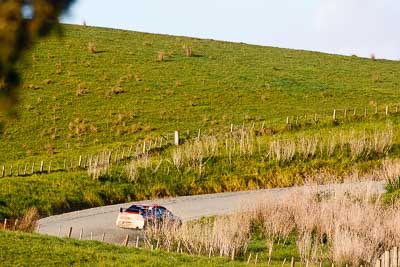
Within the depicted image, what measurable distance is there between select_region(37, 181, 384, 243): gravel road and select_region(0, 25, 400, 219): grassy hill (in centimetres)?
161

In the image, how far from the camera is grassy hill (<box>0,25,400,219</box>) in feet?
146

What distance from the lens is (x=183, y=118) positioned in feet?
194

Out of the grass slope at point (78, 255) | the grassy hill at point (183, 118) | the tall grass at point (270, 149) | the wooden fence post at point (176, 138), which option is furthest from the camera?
the wooden fence post at point (176, 138)

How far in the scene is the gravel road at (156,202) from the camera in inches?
1320

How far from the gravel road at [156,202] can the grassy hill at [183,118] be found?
161 centimetres

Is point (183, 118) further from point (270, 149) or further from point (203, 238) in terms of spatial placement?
point (203, 238)

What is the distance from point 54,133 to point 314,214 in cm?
2614

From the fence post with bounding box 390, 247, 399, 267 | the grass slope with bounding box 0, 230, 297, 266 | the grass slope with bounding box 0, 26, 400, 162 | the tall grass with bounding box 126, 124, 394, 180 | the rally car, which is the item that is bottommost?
the grass slope with bounding box 0, 230, 297, 266

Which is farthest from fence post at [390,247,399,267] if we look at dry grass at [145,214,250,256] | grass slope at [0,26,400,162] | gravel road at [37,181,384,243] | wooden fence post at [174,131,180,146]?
grass slope at [0,26,400,162]

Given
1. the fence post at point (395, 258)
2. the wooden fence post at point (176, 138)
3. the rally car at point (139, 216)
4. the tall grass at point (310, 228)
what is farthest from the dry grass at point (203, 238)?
the wooden fence post at point (176, 138)

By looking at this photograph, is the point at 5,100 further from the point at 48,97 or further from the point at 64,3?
the point at 48,97

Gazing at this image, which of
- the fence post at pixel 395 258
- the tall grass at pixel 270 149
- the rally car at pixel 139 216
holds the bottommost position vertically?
the fence post at pixel 395 258

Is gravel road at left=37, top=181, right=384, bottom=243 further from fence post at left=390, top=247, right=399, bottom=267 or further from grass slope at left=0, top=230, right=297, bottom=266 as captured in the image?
fence post at left=390, top=247, right=399, bottom=267

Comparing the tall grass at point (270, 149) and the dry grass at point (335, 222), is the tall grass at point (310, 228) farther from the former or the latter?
the tall grass at point (270, 149)
